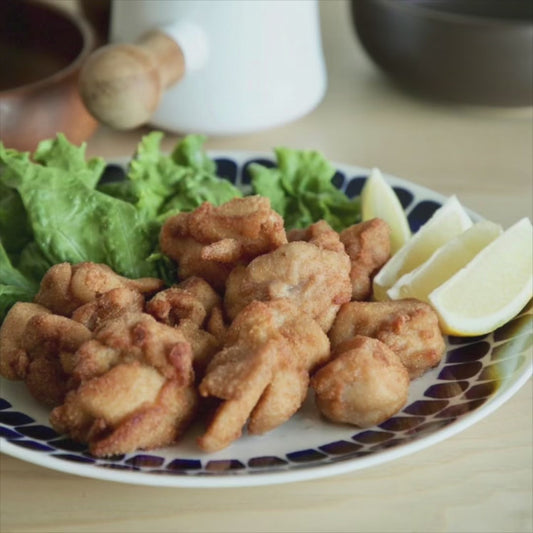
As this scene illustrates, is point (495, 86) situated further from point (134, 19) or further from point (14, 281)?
point (14, 281)

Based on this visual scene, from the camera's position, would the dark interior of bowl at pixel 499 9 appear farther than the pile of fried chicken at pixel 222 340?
Yes

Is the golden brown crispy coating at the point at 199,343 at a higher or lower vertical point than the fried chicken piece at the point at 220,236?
lower

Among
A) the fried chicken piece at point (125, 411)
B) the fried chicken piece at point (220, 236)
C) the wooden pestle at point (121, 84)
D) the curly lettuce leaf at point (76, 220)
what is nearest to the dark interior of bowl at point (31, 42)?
the wooden pestle at point (121, 84)

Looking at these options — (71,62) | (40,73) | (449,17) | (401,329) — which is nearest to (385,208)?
(401,329)

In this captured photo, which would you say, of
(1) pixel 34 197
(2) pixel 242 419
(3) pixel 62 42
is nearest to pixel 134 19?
(3) pixel 62 42

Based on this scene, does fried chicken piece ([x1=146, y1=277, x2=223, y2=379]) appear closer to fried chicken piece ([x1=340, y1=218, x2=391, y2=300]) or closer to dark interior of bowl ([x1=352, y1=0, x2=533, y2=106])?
fried chicken piece ([x1=340, y1=218, x2=391, y2=300])

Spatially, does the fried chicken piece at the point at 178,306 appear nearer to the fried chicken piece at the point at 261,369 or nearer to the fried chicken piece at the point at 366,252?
the fried chicken piece at the point at 261,369

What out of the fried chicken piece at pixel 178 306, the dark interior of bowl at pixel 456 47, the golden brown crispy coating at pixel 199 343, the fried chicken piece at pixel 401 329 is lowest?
the fried chicken piece at pixel 401 329

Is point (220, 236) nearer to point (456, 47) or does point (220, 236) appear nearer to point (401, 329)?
point (401, 329)
